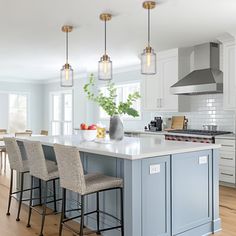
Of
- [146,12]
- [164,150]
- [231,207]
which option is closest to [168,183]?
[164,150]

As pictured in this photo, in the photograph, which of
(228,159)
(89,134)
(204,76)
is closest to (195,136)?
(228,159)

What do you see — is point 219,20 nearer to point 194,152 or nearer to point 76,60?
point 194,152

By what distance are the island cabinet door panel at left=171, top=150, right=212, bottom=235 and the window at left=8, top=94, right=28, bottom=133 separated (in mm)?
8272

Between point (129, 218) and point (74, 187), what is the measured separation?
536mm

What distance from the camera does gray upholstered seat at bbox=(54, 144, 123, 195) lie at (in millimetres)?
2553

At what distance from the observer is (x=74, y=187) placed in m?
2.61

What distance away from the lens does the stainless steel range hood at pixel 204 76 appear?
203 inches

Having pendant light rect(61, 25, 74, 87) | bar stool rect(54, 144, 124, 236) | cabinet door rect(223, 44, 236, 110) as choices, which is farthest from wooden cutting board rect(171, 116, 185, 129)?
bar stool rect(54, 144, 124, 236)

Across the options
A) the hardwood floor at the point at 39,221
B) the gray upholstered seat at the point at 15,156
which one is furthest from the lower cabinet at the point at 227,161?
the gray upholstered seat at the point at 15,156

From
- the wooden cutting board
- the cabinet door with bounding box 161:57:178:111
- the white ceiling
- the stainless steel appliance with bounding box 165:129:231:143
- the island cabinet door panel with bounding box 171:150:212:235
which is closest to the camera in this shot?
the island cabinet door panel with bounding box 171:150:212:235

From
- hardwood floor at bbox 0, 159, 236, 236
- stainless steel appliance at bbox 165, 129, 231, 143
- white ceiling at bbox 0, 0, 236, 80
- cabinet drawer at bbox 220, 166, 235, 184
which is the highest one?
white ceiling at bbox 0, 0, 236, 80

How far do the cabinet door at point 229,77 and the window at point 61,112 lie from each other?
5.83m

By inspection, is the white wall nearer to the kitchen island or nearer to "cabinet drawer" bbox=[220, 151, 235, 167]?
"cabinet drawer" bbox=[220, 151, 235, 167]

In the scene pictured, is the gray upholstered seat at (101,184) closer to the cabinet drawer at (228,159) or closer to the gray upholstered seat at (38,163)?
the gray upholstered seat at (38,163)
